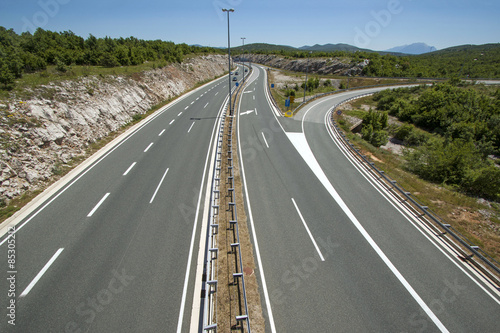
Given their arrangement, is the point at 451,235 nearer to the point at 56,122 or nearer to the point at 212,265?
the point at 212,265

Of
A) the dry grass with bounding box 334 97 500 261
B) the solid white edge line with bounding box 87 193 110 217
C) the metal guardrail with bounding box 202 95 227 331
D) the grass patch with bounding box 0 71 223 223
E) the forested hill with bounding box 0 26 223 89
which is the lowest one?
the dry grass with bounding box 334 97 500 261

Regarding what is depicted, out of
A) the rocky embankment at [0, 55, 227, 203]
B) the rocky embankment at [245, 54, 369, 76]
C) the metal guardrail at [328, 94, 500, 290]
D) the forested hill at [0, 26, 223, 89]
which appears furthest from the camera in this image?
the rocky embankment at [245, 54, 369, 76]

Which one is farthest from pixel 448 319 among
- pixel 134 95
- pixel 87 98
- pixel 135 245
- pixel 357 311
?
pixel 134 95

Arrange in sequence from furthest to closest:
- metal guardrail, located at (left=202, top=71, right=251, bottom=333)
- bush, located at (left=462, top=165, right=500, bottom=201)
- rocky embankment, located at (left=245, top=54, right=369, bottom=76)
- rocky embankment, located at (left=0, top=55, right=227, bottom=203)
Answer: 1. rocky embankment, located at (left=245, top=54, right=369, bottom=76)
2. bush, located at (left=462, top=165, right=500, bottom=201)
3. rocky embankment, located at (left=0, top=55, right=227, bottom=203)
4. metal guardrail, located at (left=202, top=71, right=251, bottom=333)

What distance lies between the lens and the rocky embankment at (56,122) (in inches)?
535

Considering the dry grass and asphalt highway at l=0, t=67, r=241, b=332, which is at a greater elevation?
asphalt highway at l=0, t=67, r=241, b=332

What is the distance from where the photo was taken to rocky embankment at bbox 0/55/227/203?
44.6 ft

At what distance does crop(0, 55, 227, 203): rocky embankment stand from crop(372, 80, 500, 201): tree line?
97.0 feet

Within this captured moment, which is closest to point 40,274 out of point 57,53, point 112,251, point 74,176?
point 112,251

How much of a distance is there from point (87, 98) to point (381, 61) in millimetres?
95092

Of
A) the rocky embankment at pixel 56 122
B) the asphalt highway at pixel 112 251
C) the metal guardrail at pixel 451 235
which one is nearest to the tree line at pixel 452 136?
the metal guardrail at pixel 451 235

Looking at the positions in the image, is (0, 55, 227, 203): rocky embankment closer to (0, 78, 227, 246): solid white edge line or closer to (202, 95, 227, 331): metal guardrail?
(0, 78, 227, 246): solid white edge line

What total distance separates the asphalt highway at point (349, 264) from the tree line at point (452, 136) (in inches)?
312

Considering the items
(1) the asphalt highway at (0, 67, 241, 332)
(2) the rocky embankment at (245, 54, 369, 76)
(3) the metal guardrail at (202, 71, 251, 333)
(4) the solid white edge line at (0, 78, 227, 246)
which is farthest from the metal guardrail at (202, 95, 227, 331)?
(2) the rocky embankment at (245, 54, 369, 76)
